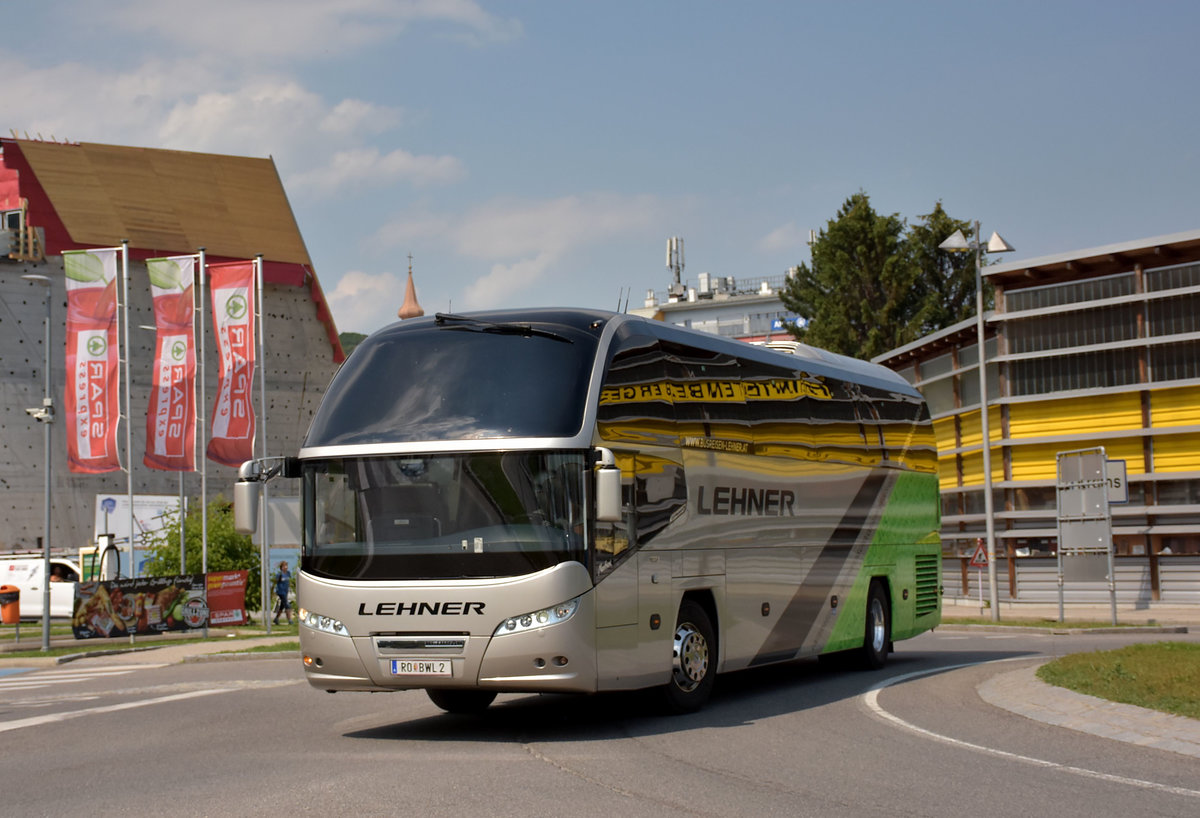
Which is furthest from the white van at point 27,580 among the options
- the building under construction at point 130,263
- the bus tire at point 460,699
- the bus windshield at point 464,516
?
the bus windshield at point 464,516

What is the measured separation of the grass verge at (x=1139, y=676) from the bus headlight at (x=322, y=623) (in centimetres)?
687

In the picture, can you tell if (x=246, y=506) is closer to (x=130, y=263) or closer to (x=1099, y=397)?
(x=1099, y=397)

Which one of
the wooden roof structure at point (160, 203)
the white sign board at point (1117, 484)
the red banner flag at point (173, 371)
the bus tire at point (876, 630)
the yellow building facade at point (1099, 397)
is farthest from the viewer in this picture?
the wooden roof structure at point (160, 203)

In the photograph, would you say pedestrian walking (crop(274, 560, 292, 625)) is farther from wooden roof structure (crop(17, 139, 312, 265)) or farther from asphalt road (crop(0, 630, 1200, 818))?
wooden roof structure (crop(17, 139, 312, 265))

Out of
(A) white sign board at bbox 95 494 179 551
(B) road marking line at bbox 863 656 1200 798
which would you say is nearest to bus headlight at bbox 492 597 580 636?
(B) road marking line at bbox 863 656 1200 798

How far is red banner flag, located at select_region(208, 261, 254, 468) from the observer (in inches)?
1407

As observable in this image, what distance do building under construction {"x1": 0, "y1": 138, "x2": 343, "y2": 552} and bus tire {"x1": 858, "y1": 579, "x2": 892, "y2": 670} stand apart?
188 feet

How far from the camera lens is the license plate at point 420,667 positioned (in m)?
10.6

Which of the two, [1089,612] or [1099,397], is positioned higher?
[1099,397]

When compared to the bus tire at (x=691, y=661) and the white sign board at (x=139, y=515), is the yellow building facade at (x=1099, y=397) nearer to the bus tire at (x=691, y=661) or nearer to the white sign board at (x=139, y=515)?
the bus tire at (x=691, y=661)

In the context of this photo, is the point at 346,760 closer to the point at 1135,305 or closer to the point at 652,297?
the point at 1135,305

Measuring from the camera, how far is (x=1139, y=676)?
1373 cm

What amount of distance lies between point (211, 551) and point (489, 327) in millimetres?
36506

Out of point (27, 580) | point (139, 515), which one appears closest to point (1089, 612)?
point (139, 515)
